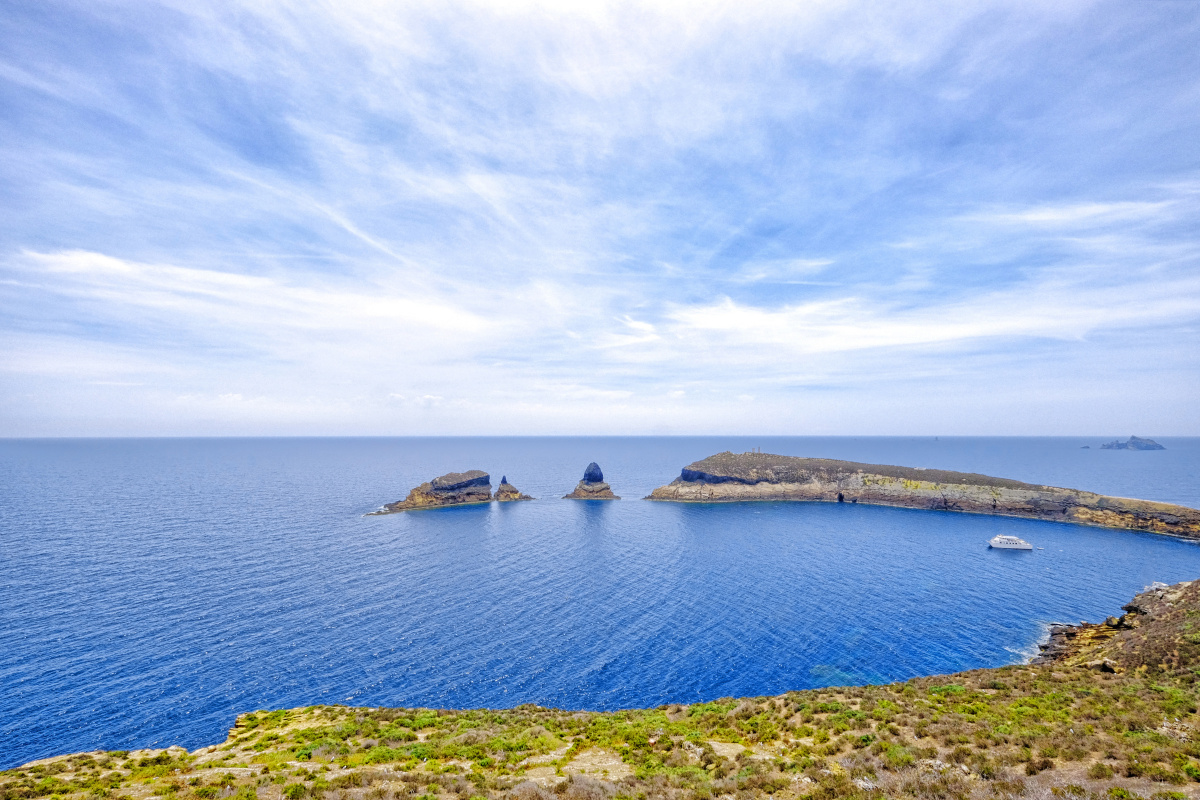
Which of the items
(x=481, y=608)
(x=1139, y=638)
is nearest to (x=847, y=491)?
(x=1139, y=638)

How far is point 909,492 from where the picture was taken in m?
124

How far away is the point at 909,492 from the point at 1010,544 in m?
46.7

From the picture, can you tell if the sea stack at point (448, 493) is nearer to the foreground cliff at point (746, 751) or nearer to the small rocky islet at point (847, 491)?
the small rocky islet at point (847, 491)

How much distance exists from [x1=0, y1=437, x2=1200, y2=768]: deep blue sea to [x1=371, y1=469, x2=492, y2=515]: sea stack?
1980cm

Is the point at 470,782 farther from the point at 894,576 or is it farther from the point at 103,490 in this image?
the point at 103,490

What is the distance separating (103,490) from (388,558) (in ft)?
377

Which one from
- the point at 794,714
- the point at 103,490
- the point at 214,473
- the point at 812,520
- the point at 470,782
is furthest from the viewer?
the point at 214,473

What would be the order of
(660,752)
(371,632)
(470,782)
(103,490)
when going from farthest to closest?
(103,490) < (371,632) < (660,752) < (470,782)

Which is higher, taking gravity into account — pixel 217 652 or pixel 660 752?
pixel 660 752

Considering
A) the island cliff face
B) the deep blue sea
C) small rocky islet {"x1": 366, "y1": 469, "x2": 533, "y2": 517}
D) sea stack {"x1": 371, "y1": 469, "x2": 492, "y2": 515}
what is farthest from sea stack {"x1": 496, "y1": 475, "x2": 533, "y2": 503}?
the island cliff face

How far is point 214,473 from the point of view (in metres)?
183

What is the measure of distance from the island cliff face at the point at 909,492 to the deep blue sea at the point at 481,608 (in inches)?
421

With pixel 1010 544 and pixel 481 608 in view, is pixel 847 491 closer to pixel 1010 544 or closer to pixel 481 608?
pixel 1010 544

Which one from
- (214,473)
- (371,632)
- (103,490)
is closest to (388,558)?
(371,632)
